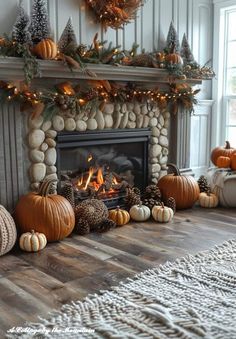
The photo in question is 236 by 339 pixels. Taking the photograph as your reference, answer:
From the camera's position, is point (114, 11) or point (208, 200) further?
point (208, 200)

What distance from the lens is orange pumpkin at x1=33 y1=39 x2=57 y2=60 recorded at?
3.12 m

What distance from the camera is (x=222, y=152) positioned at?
4719mm

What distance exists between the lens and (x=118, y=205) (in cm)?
412

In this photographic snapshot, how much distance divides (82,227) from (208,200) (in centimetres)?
157

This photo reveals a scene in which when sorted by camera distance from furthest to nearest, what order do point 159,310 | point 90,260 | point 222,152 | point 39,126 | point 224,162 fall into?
point 222,152 < point 224,162 < point 39,126 < point 90,260 < point 159,310

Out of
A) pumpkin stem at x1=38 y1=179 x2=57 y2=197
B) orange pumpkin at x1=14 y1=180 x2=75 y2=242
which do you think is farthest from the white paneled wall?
orange pumpkin at x1=14 y1=180 x2=75 y2=242

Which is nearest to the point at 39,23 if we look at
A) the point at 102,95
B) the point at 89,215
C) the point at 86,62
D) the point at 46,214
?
the point at 86,62

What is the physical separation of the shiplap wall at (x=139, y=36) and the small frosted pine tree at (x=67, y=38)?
0.16 metres

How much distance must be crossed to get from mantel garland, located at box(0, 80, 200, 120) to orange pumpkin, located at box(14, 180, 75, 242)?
27.2 inches

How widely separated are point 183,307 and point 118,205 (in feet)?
6.73

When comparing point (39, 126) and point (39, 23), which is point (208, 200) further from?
point (39, 23)

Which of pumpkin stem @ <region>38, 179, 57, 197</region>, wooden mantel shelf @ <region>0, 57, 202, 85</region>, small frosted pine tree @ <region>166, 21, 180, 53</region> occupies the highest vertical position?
small frosted pine tree @ <region>166, 21, 180, 53</region>

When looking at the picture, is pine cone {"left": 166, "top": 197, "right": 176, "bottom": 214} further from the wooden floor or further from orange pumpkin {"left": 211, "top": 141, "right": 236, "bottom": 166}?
orange pumpkin {"left": 211, "top": 141, "right": 236, "bottom": 166}

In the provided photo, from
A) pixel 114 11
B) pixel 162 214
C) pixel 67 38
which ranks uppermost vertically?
pixel 114 11
